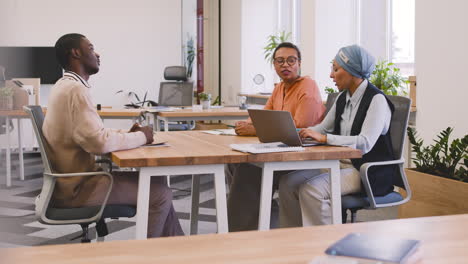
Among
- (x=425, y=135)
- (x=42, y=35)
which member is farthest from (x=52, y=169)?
(x=42, y=35)

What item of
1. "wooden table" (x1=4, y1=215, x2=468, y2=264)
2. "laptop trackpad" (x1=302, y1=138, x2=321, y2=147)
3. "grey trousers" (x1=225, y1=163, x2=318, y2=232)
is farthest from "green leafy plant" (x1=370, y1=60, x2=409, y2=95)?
"wooden table" (x1=4, y1=215, x2=468, y2=264)

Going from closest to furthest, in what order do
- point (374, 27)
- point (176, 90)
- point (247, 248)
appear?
point (247, 248), point (374, 27), point (176, 90)

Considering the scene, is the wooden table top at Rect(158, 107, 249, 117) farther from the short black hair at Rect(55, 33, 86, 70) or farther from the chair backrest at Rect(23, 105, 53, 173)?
the chair backrest at Rect(23, 105, 53, 173)

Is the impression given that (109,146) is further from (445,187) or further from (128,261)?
(445,187)

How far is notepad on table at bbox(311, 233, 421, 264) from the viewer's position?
0.80 m

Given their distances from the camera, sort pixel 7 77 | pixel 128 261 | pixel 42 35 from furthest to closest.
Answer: pixel 42 35, pixel 128 261, pixel 7 77

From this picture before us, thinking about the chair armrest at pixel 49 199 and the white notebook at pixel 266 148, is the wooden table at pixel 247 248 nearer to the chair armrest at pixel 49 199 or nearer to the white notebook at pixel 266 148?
the white notebook at pixel 266 148

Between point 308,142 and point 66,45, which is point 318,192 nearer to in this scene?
point 308,142

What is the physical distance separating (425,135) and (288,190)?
177 cm

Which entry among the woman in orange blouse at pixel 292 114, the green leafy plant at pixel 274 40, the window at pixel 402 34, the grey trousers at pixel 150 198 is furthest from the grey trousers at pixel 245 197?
the green leafy plant at pixel 274 40

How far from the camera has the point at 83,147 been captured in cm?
266

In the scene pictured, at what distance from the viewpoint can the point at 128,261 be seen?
0.94 metres

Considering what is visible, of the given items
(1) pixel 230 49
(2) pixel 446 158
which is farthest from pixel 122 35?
(2) pixel 446 158

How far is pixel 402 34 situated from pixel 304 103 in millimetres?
2439
